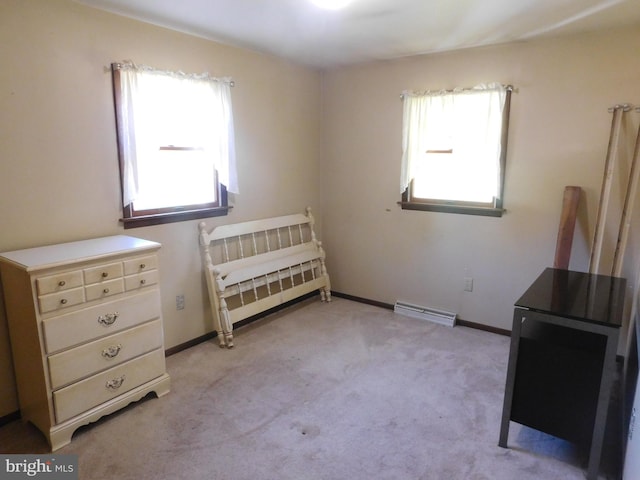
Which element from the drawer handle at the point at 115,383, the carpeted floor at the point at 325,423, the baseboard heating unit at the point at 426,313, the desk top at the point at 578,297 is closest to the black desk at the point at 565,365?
the desk top at the point at 578,297

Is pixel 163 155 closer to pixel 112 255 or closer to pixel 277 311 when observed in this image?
pixel 112 255

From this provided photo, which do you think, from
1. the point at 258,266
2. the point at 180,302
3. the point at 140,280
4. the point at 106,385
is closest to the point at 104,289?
the point at 140,280

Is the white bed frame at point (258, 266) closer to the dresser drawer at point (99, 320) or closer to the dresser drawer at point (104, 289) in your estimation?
the dresser drawer at point (99, 320)

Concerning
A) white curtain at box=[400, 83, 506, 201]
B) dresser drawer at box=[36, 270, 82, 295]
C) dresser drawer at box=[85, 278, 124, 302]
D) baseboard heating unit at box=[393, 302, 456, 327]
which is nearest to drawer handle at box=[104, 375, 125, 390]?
dresser drawer at box=[85, 278, 124, 302]

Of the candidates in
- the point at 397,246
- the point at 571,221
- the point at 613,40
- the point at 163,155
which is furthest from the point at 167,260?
the point at 613,40

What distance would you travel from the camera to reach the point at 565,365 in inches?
74.2

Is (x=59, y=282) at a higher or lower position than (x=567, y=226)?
lower

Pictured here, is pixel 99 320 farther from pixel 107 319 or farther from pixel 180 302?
pixel 180 302

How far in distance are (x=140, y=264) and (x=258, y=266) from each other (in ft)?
4.20

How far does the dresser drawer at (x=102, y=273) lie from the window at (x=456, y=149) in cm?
249

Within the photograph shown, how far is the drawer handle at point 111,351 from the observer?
2219 mm

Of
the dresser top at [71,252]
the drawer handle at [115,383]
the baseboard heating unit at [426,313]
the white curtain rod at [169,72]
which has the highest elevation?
the white curtain rod at [169,72]

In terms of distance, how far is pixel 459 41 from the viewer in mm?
3078

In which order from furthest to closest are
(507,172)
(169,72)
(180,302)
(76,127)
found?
(507,172)
(180,302)
(169,72)
(76,127)
